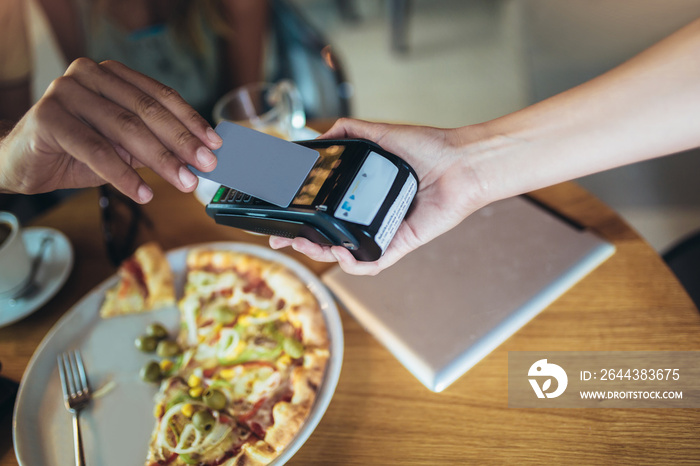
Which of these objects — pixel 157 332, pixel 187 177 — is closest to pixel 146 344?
pixel 157 332

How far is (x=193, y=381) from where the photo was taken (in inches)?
31.9

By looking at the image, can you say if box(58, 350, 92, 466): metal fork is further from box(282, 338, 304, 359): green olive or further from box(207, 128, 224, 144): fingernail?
box(207, 128, 224, 144): fingernail

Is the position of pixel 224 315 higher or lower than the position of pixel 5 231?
lower

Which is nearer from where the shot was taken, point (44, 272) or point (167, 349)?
point (167, 349)

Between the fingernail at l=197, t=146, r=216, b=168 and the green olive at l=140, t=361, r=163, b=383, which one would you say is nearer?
the fingernail at l=197, t=146, r=216, b=168

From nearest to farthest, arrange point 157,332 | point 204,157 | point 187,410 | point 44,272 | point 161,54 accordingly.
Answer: point 204,157
point 187,410
point 157,332
point 44,272
point 161,54

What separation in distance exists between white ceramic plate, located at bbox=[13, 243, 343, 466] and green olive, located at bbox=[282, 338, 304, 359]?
6 centimetres

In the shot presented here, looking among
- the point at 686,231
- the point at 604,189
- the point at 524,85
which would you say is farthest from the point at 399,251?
A: the point at 524,85

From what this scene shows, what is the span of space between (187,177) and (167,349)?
13.6 inches

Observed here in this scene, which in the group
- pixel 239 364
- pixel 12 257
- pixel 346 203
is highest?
pixel 346 203

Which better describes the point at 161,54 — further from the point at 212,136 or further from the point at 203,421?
the point at 203,421

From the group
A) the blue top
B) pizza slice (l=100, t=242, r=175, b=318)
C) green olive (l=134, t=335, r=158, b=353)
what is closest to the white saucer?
pizza slice (l=100, t=242, r=175, b=318)

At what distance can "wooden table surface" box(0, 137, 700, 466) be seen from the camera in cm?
67

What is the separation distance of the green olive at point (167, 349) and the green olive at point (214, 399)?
0.35 feet
